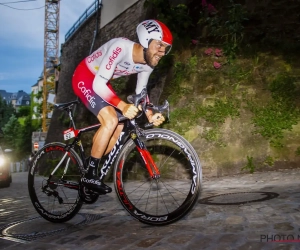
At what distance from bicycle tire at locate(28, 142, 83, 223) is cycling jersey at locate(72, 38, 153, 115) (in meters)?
0.67

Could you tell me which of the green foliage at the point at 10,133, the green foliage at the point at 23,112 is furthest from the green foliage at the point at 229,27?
the green foliage at the point at 23,112

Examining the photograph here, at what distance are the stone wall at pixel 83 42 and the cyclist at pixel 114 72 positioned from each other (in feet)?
36.2

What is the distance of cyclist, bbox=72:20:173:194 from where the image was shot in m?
3.17

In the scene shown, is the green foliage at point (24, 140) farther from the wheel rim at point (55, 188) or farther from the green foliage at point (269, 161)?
the wheel rim at point (55, 188)

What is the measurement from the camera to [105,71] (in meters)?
3.21

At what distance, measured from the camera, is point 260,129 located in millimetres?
7297

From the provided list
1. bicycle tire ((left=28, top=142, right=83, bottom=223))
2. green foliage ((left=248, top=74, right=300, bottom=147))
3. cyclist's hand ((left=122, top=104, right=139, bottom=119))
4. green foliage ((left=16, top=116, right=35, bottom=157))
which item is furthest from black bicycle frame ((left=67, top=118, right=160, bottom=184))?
green foliage ((left=16, top=116, right=35, bottom=157))

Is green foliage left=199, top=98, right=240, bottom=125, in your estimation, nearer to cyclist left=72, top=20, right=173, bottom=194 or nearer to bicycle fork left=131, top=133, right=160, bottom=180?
cyclist left=72, top=20, right=173, bottom=194

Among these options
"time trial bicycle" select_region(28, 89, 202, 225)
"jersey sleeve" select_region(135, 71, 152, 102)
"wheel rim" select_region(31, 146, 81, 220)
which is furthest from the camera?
"wheel rim" select_region(31, 146, 81, 220)

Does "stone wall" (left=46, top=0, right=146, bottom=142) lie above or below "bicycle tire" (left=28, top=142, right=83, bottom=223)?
above

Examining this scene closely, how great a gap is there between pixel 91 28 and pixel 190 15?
12.6m

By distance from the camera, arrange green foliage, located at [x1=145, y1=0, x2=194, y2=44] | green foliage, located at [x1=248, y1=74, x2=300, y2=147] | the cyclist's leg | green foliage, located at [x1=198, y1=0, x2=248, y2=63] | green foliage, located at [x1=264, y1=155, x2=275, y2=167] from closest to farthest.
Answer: the cyclist's leg < green foliage, located at [x1=264, y1=155, x2=275, y2=167] < green foliage, located at [x1=248, y1=74, x2=300, y2=147] < green foliage, located at [x1=198, y1=0, x2=248, y2=63] < green foliage, located at [x1=145, y1=0, x2=194, y2=44]

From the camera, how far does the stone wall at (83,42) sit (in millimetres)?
15742

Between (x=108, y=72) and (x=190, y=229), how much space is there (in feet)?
5.22
